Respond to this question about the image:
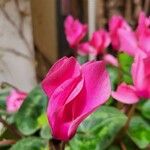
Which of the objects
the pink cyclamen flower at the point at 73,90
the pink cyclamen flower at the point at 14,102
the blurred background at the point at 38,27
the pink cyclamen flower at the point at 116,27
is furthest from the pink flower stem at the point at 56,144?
the blurred background at the point at 38,27

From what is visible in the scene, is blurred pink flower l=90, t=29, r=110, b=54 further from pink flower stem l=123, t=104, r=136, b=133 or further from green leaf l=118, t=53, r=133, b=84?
pink flower stem l=123, t=104, r=136, b=133

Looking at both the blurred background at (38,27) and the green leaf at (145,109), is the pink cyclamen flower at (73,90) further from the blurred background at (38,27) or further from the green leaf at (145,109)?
the blurred background at (38,27)

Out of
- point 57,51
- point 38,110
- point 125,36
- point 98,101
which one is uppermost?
point 98,101

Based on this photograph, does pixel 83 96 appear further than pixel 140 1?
No

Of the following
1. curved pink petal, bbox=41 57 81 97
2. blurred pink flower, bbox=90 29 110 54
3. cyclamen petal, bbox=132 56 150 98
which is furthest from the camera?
blurred pink flower, bbox=90 29 110 54

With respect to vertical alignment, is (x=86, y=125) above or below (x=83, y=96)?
below

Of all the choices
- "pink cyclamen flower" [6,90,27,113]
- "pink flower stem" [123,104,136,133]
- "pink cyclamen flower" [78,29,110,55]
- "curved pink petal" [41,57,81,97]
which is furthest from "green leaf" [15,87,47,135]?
"curved pink petal" [41,57,81,97]

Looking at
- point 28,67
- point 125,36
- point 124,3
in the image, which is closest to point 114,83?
point 125,36

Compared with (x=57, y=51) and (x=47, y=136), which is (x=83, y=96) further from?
(x=57, y=51)
